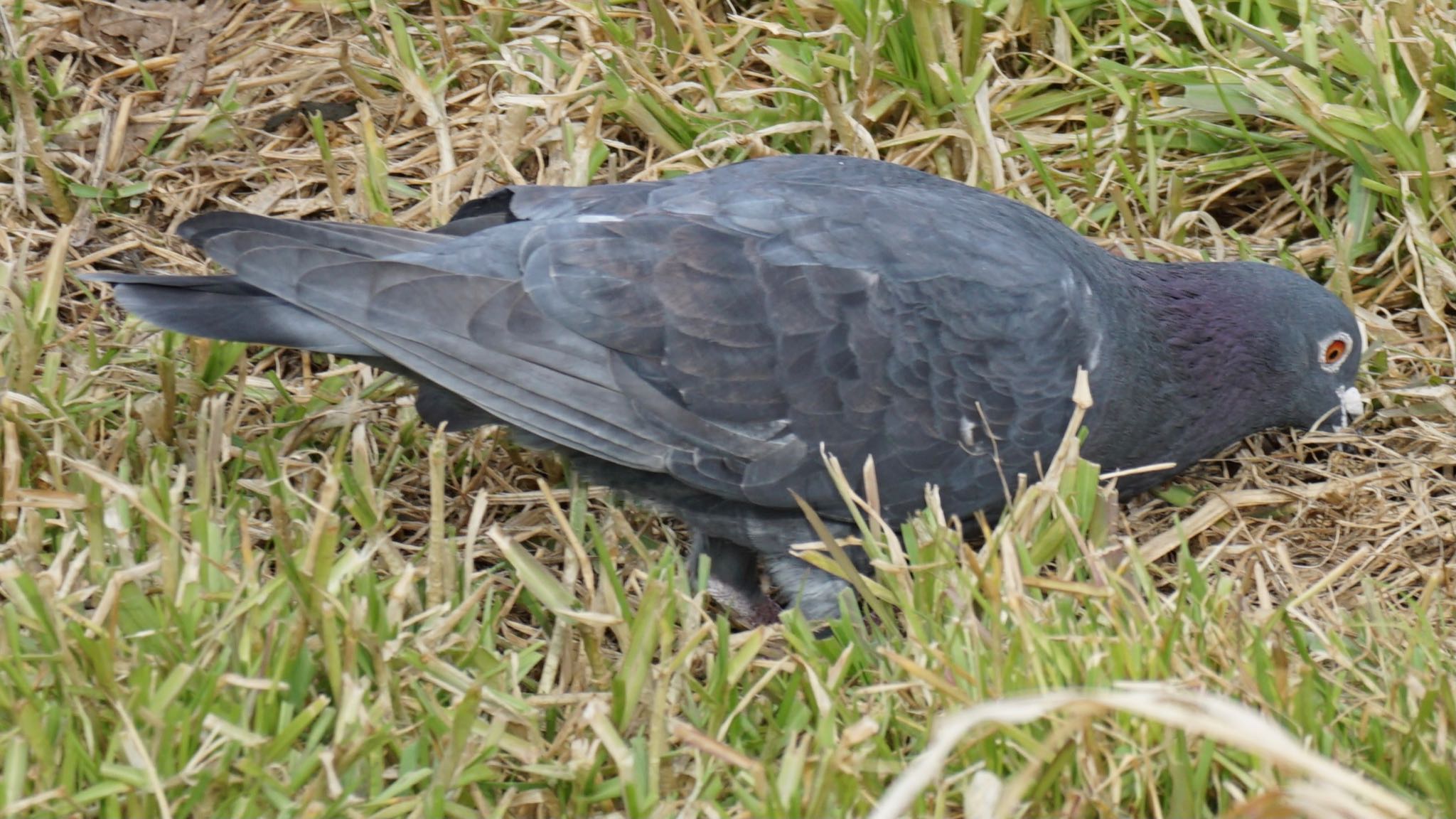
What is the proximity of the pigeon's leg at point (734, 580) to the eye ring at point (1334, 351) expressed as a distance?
1.46 meters

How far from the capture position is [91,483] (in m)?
2.98

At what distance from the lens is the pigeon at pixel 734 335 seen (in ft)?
10.7

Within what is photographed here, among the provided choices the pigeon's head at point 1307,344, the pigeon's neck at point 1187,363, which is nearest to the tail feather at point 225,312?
the pigeon's neck at point 1187,363

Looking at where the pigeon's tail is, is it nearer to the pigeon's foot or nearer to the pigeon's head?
the pigeon's foot

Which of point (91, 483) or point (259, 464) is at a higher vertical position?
point (91, 483)

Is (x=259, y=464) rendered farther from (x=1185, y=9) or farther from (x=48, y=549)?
(x=1185, y=9)

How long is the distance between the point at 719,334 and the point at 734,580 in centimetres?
68

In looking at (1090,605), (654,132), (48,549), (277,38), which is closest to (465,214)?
(654,132)

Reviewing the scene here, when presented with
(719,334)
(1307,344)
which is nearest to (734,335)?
(719,334)

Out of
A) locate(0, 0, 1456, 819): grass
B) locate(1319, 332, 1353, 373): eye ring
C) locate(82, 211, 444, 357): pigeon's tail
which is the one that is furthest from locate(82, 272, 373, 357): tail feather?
locate(1319, 332, 1353, 373): eye ring

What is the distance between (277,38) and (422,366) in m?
2.03

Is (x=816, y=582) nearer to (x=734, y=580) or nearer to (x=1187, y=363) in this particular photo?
(x=734, y=580)

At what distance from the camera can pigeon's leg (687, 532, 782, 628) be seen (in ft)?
11.7

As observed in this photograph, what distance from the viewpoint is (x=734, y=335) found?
3250 mm
